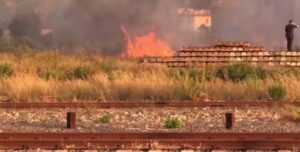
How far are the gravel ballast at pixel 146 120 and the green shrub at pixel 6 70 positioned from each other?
23.3 ft

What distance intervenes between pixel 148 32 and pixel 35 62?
14.6 meters

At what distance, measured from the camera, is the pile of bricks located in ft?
95.0

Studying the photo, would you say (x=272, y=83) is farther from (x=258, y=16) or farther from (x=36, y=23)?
(x=36, y=23)

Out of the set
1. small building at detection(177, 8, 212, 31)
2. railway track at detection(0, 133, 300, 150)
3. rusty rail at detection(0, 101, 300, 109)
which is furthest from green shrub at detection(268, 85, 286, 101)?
small building at detection(177, 8, 212, 31)

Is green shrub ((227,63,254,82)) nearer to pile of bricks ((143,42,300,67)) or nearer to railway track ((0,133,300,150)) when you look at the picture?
pile of bricks ((143,42,300,67))

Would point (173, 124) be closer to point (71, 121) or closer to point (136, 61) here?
point (71, 121)

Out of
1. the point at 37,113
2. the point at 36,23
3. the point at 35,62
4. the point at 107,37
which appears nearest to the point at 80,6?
the point at 107,37

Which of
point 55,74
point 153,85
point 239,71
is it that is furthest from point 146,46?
point 153,85

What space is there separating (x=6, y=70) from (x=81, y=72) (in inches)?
91.7

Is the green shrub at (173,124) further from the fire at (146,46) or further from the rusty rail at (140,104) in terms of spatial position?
the fire at (146,46)

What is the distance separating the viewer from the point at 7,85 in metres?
21.2

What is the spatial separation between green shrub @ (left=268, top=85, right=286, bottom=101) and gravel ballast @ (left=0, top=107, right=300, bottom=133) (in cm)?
170

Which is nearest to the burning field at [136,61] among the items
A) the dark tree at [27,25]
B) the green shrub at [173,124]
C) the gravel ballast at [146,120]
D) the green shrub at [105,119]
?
the dark tree at [27,25]

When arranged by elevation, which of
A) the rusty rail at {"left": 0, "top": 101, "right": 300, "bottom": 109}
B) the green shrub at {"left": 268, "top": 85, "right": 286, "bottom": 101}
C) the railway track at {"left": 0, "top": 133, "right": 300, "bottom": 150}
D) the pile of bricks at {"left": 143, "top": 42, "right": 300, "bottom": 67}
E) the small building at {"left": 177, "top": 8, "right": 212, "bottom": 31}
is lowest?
the railway track at {"left": 0, "top": 133, "right": 300, "bottom": 150}
